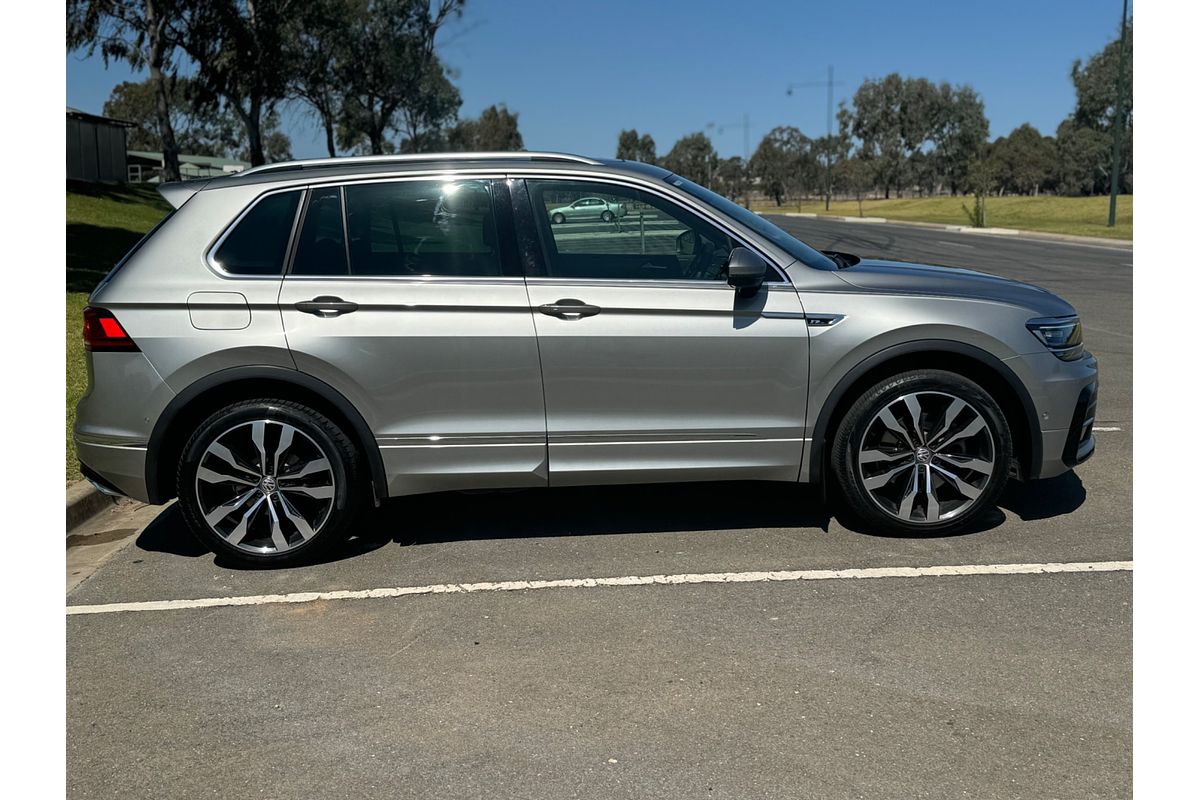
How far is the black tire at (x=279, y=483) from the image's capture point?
5.00 m

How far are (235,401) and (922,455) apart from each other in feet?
10.6

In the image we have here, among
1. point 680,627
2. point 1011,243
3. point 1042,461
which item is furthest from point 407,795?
point 1011,243

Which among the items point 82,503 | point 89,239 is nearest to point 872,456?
point 82,503

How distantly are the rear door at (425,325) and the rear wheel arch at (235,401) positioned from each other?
0.17ft

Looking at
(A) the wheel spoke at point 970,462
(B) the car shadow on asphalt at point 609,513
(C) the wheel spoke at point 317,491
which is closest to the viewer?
(C) the wheel spoke at point 317,491

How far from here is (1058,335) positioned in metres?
5.23

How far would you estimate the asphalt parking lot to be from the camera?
328 cm

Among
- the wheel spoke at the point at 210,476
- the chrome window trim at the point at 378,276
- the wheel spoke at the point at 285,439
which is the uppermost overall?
the chrome window trim at the point at 378,276

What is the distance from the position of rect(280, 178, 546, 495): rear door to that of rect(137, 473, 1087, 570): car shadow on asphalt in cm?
57

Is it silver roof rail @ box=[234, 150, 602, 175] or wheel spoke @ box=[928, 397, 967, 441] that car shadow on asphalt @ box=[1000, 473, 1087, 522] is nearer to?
wheel spoke @ box=[928, 397, 967, 441]

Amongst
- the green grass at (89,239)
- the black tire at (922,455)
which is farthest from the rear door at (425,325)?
the green grass at (89,239)

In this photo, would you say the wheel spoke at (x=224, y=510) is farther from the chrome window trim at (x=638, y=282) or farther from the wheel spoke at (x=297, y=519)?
the chrome window trim at (x=638, y=282)

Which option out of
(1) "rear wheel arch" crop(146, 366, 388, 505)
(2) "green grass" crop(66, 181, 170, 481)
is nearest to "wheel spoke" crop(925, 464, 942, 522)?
(1) "rear wheel arch" crop(146, 366, 388, 505)

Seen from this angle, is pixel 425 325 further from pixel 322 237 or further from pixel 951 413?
pixel 951 413
